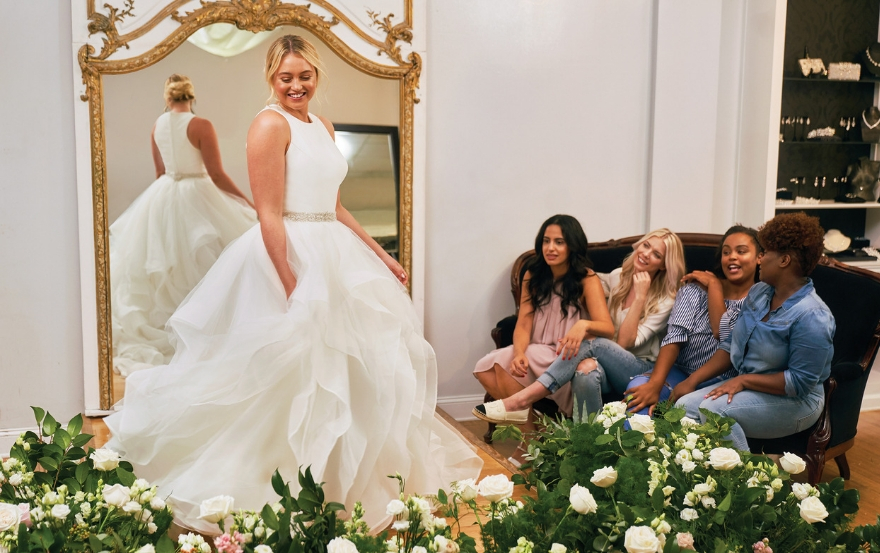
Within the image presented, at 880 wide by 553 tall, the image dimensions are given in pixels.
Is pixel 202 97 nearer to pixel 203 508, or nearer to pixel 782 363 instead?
pixel 782 363

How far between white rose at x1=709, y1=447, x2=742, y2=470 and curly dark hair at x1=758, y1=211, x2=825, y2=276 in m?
2.00

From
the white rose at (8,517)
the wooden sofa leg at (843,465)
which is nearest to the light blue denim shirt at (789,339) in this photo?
the wooden sofa leg at (843,465)

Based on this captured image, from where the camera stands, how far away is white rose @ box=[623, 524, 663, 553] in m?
0.93

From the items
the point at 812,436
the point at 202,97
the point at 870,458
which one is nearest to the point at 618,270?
the point at 812,436

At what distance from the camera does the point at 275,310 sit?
2730 millimetres

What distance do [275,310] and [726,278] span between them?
6.73 ft

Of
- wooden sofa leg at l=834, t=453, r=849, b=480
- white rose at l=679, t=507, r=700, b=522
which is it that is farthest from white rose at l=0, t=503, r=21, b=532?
wooden sofa leg at l=834, t=453, r=849, b=480

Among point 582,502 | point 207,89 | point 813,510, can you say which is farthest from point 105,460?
point 207,89

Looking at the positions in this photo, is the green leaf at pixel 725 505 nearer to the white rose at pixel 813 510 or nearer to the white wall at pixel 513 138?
the white rose at pixel 813 510

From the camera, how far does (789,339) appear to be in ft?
9.78

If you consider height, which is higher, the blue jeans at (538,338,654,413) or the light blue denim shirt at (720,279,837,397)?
the light blue denim shirt at (720,279,837,397)

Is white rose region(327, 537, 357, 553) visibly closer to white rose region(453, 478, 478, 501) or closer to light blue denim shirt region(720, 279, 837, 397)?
white rose region(453, 478, 478, 501)

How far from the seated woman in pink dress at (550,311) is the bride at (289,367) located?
891mm

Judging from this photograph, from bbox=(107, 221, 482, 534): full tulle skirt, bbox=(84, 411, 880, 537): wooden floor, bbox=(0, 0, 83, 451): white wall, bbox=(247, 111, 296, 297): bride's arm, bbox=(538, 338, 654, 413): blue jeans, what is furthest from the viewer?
bbox=(0, 0, 83, 451): white wall
